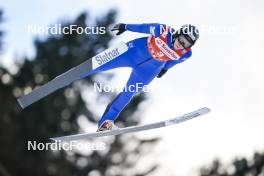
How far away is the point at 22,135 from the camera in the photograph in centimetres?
1269

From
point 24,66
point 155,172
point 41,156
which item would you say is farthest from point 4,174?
point 155,172

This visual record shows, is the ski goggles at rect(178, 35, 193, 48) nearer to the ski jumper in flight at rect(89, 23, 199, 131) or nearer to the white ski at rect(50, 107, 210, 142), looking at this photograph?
the ski jumper in flight at rect(89, 23, 199, 131)

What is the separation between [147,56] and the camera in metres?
4.19

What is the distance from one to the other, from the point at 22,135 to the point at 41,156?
0.97 metres

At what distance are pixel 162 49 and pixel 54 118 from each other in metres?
9.05

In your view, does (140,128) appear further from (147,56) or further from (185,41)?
(185,41)

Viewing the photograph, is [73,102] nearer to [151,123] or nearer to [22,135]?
[22,135]

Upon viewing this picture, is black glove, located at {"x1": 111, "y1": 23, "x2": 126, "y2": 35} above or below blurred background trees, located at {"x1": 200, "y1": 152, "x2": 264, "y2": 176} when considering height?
above

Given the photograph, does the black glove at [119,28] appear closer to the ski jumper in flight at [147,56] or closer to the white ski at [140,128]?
the ski jumper in flight at [147,56]

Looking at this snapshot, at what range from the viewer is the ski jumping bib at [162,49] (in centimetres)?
402

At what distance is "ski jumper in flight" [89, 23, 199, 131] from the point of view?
3.95 m

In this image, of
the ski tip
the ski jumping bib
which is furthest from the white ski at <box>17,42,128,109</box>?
the ski tip

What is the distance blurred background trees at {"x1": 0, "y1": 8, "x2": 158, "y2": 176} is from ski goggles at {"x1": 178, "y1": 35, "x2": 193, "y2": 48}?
680 centimetres

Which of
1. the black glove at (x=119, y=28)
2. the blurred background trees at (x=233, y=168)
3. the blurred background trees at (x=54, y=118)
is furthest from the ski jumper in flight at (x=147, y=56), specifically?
the blurred background trees at (x=233, y=168)
